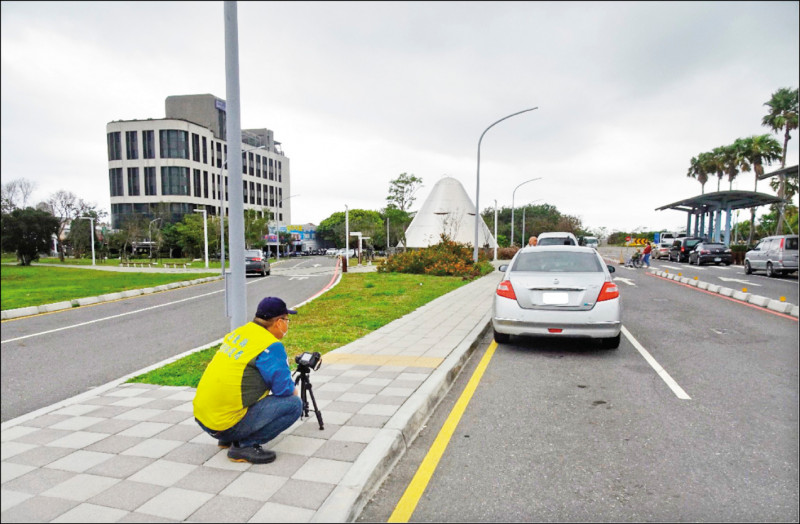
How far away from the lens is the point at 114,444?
145 inches

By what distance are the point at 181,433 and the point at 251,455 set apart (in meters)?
0.91

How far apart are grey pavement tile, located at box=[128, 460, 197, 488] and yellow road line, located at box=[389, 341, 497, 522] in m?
→ 1.38

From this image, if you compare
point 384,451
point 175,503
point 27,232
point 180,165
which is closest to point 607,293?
point 384,451

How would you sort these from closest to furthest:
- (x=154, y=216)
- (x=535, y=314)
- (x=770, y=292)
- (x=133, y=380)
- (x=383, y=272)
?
(x=133, y=380) < (x=535, y=314) < (x=770, y=292) < (x=383, y=272) < (x=154, y=216)

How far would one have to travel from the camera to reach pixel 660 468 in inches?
144

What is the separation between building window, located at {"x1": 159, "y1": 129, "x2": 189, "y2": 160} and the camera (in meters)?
61.2

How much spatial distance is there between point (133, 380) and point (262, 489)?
3541 millimetres

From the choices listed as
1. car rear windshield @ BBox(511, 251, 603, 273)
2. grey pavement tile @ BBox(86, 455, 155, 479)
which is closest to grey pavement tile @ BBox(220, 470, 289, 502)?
grey pavement tile @ BBox(86, 455, 155, 479)

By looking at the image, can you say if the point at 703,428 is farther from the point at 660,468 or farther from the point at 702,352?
the point at 702,352

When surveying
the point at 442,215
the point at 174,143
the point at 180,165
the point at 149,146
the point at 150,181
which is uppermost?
the point at 174,143

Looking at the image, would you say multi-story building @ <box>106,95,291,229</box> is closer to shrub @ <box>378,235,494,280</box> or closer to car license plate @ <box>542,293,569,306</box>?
shrub @ <box>378,235,494,280</box>

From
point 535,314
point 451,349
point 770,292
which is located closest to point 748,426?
point 535,314

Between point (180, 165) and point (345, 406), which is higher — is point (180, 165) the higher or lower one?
the higher one

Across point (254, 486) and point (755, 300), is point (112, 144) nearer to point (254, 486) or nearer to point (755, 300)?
point (254, 486)
